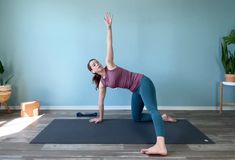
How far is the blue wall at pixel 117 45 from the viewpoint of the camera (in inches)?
180

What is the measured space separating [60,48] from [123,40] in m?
1.05

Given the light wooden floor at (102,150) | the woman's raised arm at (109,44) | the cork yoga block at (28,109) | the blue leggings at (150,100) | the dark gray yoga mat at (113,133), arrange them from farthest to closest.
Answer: the cork yoga block at (28,109) < the dark gray yoga mat at (113,133) < the woman's raised arm at (109,44) < the blue leggings at (150,100) < the light wooden floor at (102,150)

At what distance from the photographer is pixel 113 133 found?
10.4ft

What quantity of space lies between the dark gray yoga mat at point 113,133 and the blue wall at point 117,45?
1.03 meters

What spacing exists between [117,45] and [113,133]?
1.88m

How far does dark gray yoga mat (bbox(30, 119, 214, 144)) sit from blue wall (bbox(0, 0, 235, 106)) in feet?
3.36

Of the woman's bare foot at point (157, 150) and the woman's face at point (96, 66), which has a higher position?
the woman's face at point (96, 66)

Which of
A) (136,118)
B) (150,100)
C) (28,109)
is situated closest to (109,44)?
(150,100)

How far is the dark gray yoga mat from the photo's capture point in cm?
291

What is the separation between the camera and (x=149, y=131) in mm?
3271

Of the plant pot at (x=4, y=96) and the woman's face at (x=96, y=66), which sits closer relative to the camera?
the woman's face at (x=96, y=66)

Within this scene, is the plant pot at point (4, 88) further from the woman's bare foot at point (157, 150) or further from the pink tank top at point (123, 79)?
the woman's bare foot at point (157, 150)

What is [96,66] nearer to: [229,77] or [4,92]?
[4,92]

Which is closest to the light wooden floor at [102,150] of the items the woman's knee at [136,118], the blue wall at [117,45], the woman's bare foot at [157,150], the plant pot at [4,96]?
the woman's bare foot at [157,150]
